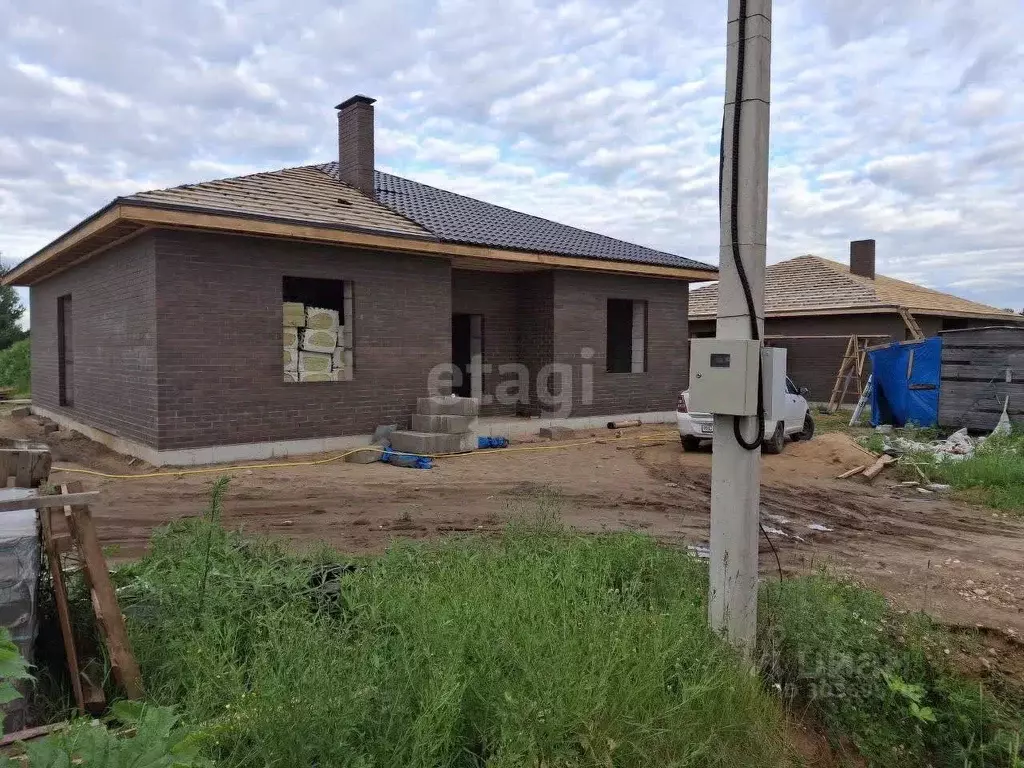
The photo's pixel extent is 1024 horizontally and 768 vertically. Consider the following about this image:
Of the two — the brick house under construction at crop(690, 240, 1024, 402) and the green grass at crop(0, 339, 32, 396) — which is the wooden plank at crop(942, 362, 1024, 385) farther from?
the green grass at crop(0, 339, 32, 396)

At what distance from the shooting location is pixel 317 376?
11.8 meters

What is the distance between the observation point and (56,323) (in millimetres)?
16031

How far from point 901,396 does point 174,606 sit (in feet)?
51.9

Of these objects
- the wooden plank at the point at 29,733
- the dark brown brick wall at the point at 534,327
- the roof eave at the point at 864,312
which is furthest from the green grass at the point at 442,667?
the roof eave at the point at 864,312

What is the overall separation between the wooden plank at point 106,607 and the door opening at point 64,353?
1426cm

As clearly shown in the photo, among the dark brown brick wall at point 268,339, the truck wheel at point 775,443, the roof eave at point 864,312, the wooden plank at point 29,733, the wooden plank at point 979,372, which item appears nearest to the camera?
the wooden plank at point 29,733

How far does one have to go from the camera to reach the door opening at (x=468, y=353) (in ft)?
51.2

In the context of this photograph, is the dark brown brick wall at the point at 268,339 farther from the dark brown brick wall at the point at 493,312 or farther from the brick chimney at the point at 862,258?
the brick chimney at the point at 862,258

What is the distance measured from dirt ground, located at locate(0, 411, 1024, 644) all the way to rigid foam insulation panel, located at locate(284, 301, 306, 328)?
7.57 feet

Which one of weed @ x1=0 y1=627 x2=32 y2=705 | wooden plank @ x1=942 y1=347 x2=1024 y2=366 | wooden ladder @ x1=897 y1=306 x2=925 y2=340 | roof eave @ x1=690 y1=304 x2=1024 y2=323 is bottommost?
weed @ x1=0 y1=627 x2=32 y2=705

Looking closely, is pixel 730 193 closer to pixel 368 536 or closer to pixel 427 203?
pixel 368 536

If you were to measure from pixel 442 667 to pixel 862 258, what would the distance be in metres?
27.9

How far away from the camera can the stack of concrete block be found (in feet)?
38.9

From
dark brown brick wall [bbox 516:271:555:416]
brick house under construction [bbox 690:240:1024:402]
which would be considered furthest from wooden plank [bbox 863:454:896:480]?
brick house under construction [bbox 690:240:1024:402]
